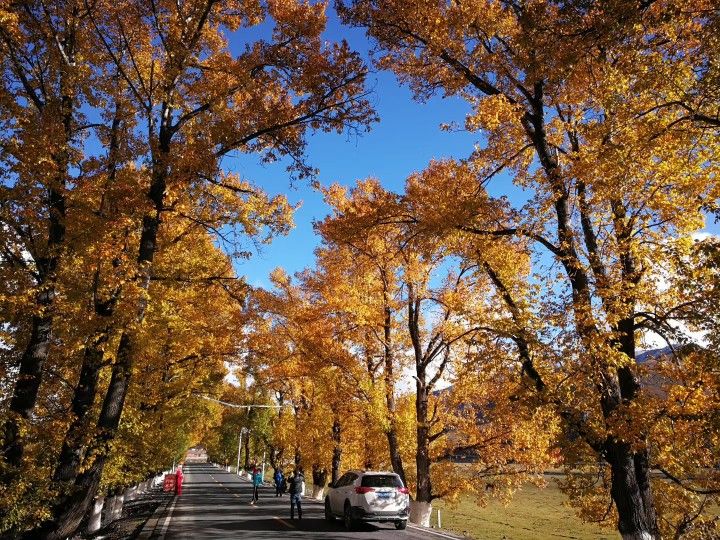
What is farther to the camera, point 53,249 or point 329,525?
point 329,525

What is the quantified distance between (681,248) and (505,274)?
3604 mm

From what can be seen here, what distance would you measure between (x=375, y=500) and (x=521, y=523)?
27.3 meters

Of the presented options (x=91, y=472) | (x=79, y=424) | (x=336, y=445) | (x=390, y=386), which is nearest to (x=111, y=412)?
(x=79, y=424)

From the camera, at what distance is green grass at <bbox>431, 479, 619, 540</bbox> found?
2853 cm

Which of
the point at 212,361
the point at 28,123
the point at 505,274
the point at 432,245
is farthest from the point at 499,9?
the point at 212,361

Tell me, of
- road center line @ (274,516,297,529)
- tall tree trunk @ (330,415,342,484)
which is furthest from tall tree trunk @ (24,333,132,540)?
tall tree trunk @ (330,415,342,484)

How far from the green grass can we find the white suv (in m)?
10.3

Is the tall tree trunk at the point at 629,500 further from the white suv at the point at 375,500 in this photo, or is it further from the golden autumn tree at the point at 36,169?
the golden autumn tree at the point at 36,169

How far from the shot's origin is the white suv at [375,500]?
44.1ft

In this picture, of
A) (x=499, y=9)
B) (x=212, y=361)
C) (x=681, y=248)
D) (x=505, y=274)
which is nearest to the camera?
(x=681, y=248)

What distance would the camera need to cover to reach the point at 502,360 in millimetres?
9758

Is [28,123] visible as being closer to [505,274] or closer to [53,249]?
[53,249]

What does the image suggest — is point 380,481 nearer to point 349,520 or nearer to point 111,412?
point 349,520

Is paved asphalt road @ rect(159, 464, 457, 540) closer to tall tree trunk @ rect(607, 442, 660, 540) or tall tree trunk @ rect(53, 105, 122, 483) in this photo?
tall tree trunk @ rect(53, 105, 122, 483)
